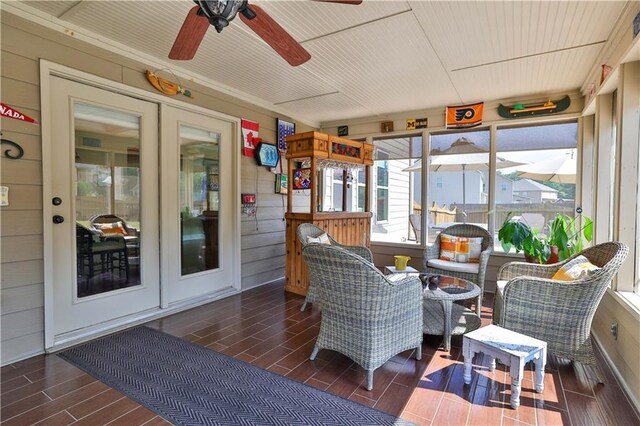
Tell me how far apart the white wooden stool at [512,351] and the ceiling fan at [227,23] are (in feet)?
7.29

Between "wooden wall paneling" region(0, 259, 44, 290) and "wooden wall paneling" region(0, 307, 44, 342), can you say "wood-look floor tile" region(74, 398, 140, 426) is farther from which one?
"wooden wall paneling" region(0, 259, 44, 290)

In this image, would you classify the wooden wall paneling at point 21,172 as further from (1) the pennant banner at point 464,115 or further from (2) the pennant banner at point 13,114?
(1) the pennant banner at point 464,115

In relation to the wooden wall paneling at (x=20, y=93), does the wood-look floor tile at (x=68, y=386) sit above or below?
below

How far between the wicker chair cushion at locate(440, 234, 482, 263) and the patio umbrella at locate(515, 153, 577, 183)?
1.45m

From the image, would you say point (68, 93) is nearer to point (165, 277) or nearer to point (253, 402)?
point (165, 277)

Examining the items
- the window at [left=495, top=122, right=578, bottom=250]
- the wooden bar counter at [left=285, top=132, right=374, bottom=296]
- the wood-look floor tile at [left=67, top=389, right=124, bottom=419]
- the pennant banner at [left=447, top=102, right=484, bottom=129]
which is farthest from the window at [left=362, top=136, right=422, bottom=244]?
the wood-look floor tile at [left=67, top=389, right=124, bottom=419]

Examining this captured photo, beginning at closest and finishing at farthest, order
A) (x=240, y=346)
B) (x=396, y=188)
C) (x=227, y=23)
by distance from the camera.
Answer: (x=227, y=23)
(x=240, y=346)
(x=396, y=188)

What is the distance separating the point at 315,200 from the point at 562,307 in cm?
275

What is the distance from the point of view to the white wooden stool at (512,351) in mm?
2047

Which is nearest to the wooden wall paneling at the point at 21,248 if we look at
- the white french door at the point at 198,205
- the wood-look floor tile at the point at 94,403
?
the white french door at the point at 198,205

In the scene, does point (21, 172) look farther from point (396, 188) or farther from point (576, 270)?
point (396, 188)

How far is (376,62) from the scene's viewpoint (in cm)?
350

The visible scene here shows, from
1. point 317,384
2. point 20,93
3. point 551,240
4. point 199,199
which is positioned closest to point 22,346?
point 20,93

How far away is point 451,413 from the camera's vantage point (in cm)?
200
